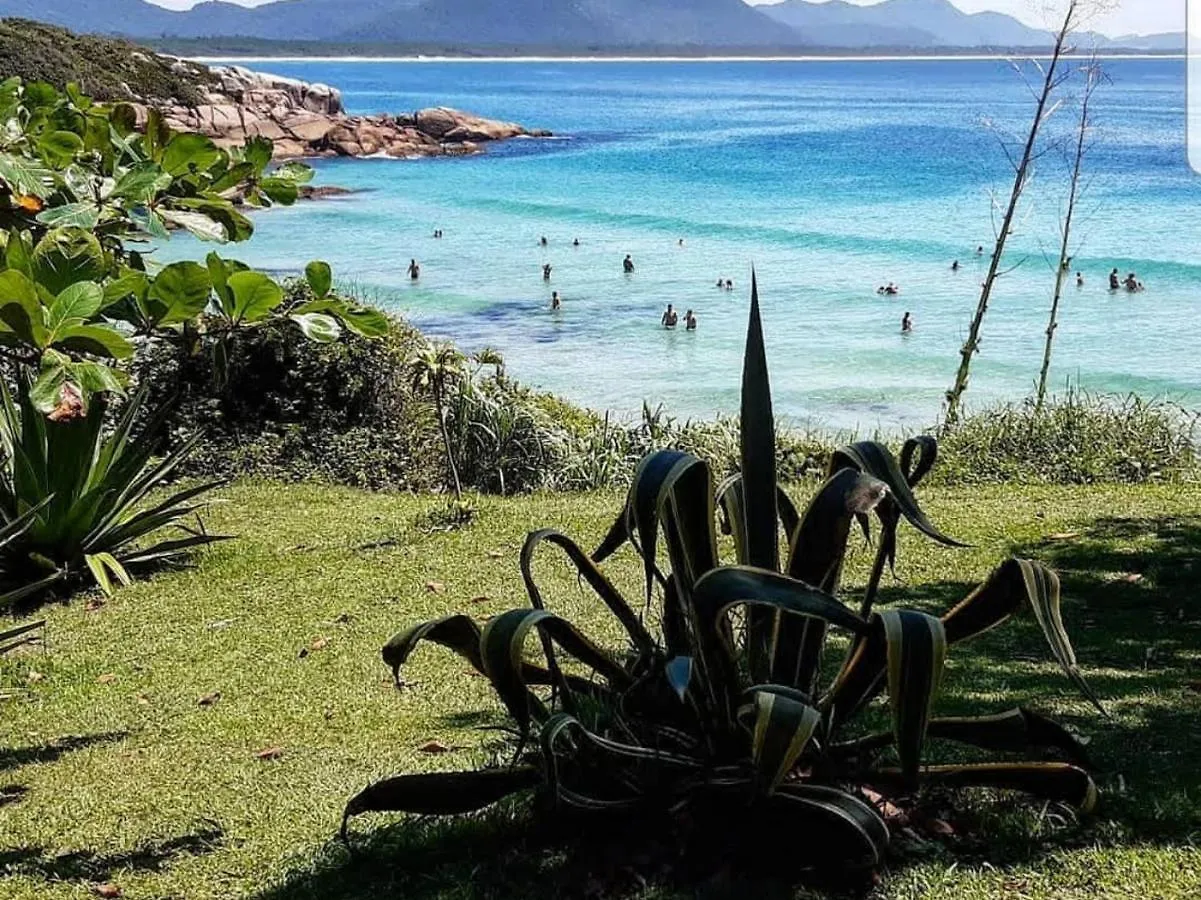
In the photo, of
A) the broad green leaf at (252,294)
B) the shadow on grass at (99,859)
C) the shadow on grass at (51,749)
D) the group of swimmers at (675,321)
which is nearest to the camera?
the broad green leaf at (252,294)

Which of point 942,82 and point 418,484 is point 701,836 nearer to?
point 418,484

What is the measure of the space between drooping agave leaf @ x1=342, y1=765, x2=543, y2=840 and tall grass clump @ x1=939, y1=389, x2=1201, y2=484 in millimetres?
7344

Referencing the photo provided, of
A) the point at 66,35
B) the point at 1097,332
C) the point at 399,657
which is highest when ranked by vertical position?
the point at 66,35

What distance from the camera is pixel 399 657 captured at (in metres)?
3.26

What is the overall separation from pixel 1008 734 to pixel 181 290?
7.26 feet

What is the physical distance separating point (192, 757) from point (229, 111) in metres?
56.0

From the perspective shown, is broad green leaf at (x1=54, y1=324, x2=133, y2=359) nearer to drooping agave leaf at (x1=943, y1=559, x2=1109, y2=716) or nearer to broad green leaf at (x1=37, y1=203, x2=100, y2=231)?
broad green leaf at (x1=37, y1=203, x2=100, y2=231)

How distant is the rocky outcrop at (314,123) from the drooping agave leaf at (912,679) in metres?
51.3

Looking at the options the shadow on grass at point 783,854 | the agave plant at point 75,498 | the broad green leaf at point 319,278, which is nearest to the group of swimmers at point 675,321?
the agave plant at point 75,498

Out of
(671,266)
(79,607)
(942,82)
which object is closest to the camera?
(79,607)

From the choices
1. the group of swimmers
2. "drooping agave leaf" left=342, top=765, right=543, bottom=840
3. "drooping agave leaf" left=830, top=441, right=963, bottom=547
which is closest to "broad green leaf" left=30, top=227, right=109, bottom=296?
"drooping agave leaf" left=342, top=765, right=543, bottom=840

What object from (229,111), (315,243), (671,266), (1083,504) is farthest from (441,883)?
(229,111)

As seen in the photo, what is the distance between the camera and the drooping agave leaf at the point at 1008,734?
11.3 ft

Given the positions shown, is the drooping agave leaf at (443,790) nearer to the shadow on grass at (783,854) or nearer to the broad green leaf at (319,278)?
the shadow on grass at (783,854)
